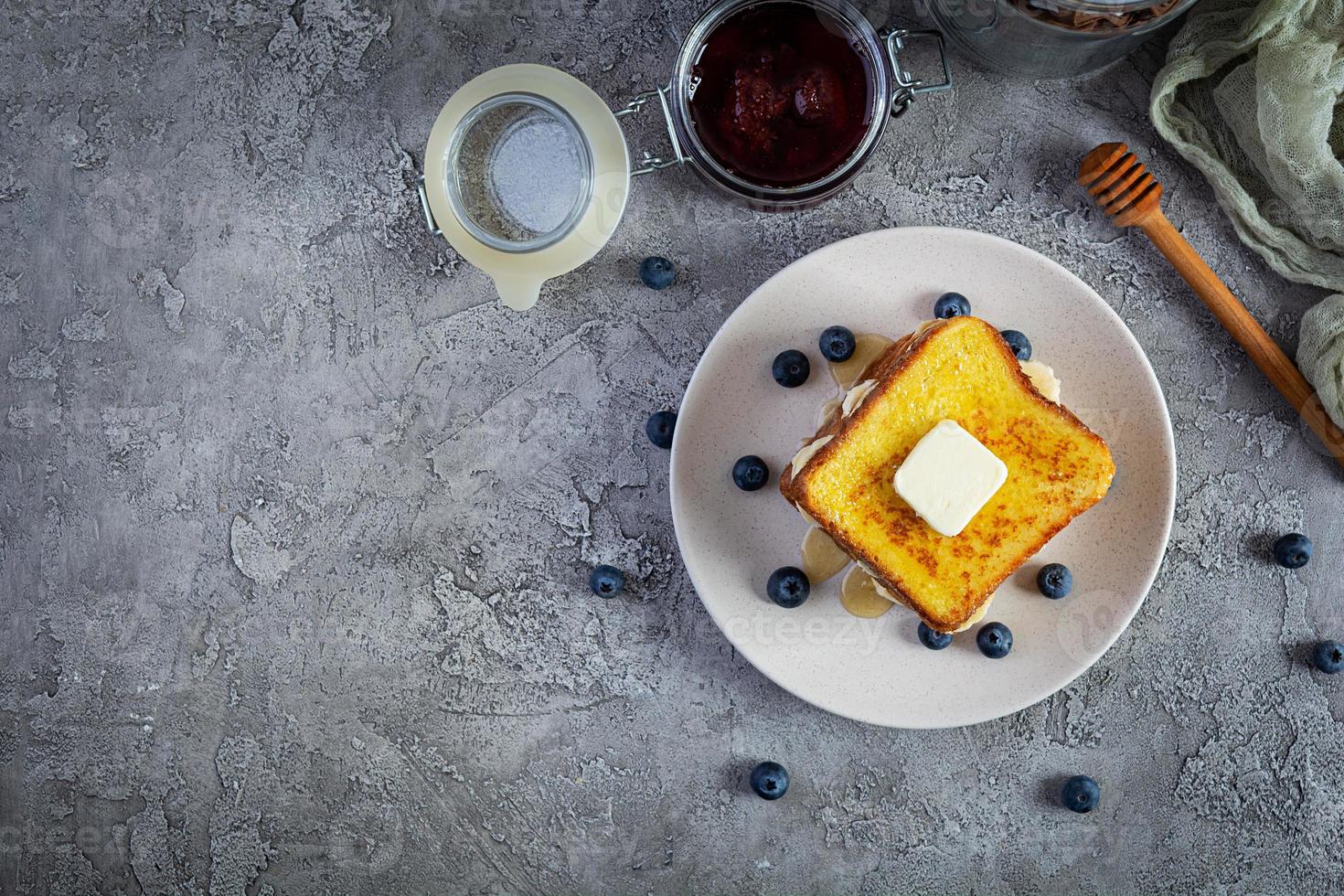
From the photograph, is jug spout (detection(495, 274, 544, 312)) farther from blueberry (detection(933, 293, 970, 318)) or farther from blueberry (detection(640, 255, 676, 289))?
blueberry (detection(933, 293, 970, 318))

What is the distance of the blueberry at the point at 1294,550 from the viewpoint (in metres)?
1.57

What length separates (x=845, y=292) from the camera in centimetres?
153

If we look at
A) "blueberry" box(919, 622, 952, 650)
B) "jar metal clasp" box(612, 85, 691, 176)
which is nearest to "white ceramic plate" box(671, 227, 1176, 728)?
"blueberry" box(919, 622, 952, 650)

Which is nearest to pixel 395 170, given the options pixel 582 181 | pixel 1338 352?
pixel 582 181

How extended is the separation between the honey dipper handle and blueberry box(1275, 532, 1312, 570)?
0.15m

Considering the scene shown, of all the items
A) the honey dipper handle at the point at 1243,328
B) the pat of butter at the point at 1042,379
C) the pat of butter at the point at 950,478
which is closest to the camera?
the pat of butter at the point at 950,478

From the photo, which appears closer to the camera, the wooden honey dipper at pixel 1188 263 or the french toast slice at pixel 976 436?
the french toast slice at pixel 976 436

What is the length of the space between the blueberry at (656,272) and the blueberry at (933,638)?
72 centimetres

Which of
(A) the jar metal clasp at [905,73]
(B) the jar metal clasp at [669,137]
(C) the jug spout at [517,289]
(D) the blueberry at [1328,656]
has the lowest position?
(D) the blueberry at [1328,656]

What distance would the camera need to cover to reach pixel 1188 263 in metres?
1.56

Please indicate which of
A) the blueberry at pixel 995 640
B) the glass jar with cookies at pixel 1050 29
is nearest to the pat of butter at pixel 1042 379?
the blueberry at pixel 995 640

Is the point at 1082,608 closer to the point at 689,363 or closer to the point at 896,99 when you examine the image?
the point at 689,363

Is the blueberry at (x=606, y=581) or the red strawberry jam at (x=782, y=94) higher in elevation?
the red strawberry jam at (x=782, y=94)

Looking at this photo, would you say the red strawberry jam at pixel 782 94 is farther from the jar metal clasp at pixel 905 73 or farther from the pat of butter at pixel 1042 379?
the pat of butter at pixel 1042 379
